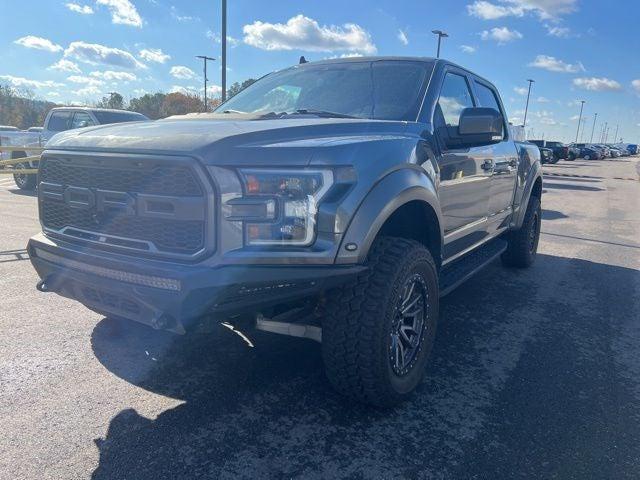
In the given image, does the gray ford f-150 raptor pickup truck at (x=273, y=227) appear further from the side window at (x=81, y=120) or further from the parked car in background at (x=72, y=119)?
the side window at (x=81, y=120)

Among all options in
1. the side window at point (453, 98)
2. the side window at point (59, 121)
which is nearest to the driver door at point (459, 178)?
the side window at point (453, 98)

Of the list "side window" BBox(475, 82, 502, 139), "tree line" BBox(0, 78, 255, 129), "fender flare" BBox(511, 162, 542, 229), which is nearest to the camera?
"side window" BBox(475, 82, 502, 139)

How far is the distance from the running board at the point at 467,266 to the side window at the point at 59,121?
442 inches

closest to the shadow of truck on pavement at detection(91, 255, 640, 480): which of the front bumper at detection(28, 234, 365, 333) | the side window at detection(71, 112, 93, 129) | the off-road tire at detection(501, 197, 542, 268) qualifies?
the front bumper at detection(28, 234, 365, 333)

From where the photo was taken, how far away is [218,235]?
2225 mm

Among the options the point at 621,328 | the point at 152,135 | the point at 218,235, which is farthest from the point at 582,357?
the point at 152,135

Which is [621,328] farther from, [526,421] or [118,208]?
[118,208]

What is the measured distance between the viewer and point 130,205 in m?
2.41

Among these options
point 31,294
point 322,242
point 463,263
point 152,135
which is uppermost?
point 152,135

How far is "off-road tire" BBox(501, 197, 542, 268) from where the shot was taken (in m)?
6.03

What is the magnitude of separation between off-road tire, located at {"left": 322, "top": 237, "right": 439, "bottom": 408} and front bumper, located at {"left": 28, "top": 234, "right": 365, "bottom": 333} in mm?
176

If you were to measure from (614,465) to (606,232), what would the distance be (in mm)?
7833

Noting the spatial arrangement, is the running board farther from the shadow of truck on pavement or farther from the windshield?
the windshield

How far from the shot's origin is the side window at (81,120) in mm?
11961
